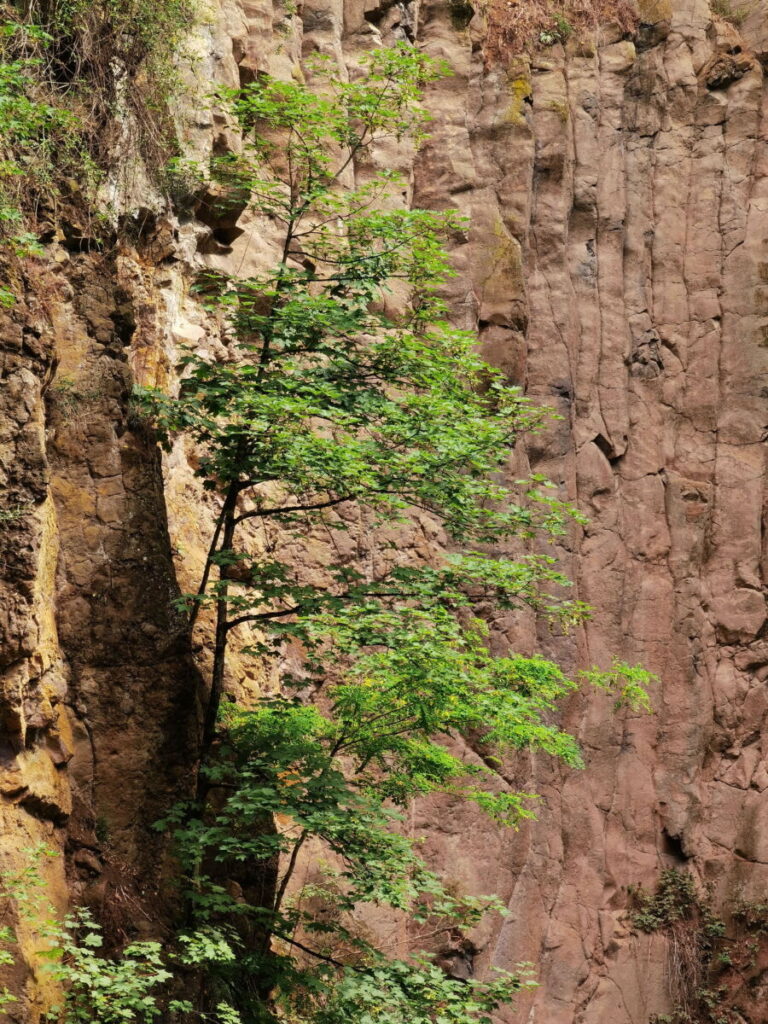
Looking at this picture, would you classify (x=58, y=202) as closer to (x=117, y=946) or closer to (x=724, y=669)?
(x=117, y=946)

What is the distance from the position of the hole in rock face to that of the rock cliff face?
36mm

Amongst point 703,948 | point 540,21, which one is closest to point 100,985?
point 703,948

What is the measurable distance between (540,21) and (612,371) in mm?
6334

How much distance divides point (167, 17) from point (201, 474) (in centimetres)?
565

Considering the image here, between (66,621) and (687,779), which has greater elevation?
(687,779)

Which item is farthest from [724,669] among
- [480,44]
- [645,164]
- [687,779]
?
[480,44]

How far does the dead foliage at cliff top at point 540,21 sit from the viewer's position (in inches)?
822

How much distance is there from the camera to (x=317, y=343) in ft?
35.0

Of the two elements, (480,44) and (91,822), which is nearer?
(91,822)

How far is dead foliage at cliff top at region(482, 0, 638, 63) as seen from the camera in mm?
20891

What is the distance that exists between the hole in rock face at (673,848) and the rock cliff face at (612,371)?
0.12 ft

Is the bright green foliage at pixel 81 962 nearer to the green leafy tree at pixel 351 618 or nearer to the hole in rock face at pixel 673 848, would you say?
the green leafy tree at pixel 351 618

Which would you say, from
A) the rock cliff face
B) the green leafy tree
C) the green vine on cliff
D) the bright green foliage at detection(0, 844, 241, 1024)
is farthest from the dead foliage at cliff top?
the bright green foliage at detection(0, 844, 241, 1024)

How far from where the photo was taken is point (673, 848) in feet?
63.2
